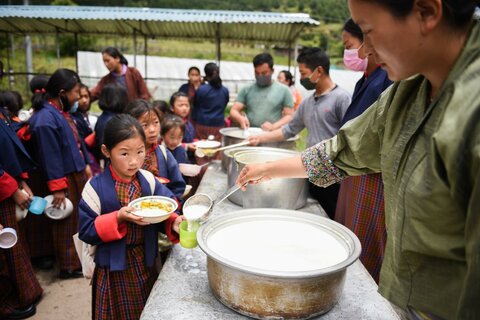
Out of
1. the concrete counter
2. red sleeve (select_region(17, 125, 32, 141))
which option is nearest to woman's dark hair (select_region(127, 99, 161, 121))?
red sleeve (select_region(17, 125, 32, 141))

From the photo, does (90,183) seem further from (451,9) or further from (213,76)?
(213,76)

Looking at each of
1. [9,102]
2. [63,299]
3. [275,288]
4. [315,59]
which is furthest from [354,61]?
[9,102]

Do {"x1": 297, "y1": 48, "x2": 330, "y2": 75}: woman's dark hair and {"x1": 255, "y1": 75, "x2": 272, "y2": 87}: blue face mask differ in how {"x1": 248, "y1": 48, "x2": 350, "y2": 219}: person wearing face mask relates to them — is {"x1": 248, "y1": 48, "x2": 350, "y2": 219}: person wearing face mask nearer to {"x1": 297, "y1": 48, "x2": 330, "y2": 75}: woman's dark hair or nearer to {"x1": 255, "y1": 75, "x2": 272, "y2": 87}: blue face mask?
{"x1": 297, "y1": 48, "x2": 330, "y2": 75}: woman's dark hair

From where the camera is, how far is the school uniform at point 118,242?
1763 mm

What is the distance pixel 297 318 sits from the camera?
4.18ft

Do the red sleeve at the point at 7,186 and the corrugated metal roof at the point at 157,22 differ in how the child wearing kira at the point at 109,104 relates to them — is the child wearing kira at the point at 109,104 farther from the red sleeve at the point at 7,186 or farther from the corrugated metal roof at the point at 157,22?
the corrugated metal roof at the point at 157,22

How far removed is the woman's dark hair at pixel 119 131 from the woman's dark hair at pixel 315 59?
1.74 metres

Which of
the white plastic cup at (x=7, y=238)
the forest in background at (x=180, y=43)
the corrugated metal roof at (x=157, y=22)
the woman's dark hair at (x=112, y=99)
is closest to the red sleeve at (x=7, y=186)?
the white plastic cup at (x=7, y=238)

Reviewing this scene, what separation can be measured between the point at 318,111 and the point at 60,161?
210 centimetres

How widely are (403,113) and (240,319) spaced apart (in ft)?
2.88

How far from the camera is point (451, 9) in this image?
82 cm

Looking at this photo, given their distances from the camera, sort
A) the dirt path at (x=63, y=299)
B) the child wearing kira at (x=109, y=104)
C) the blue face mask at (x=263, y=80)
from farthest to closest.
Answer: the blue face mask at (x=263, y=80) < the child wearing kira at (x=109, y=104) < the dirt path at (x=63, y=299)

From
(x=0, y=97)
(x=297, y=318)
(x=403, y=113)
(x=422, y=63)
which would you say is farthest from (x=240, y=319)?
(x=0, y=97)

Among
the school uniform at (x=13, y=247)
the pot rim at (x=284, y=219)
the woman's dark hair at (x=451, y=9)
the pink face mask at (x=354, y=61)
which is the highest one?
the woman's dark hair at (x=451, y=9)
